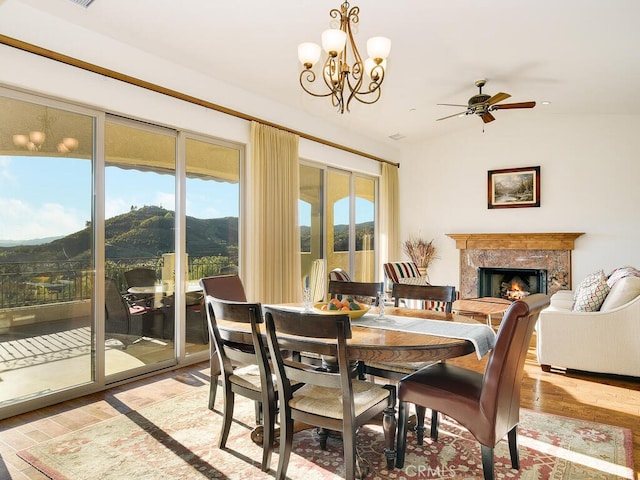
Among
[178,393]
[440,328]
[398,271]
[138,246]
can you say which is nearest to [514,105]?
[398,271]

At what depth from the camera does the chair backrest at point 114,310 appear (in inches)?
147

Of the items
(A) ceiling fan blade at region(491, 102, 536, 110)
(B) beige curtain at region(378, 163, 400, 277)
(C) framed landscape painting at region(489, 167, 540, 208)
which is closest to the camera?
(A) ceiling fan blade at region(491, 102, 536, 110)

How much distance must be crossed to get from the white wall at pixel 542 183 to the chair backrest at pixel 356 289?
4496 mm

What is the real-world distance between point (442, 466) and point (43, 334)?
2930mm

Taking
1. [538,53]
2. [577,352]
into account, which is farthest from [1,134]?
[577,352]

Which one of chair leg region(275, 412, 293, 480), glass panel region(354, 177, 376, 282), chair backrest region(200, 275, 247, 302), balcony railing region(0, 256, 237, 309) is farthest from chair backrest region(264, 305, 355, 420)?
glass panel region(354, 177, 376, 282)

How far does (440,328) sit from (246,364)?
1.10 metres

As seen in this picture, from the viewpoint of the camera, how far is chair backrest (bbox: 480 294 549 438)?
203 centimetres

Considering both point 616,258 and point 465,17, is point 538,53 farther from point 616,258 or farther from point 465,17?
point 616,258

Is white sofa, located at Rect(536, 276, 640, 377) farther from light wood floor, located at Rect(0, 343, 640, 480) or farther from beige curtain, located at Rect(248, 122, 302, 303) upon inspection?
beige curtain, located at Rect(248, 122, 302, 303)

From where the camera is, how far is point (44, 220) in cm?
334

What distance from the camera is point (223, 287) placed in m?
3.46

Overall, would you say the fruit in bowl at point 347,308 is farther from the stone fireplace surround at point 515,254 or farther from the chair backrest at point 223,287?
the stone fireplace surround at point 515,254

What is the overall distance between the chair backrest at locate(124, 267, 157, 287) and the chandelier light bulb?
255 centimetres
